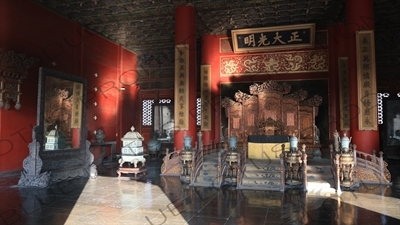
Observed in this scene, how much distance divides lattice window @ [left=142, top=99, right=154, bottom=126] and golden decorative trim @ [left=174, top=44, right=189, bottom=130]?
5.48 m

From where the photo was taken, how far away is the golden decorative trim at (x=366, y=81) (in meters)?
7.33

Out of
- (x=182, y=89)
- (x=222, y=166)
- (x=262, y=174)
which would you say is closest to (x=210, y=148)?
(x=182, y=89)

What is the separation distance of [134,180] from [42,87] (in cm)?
304

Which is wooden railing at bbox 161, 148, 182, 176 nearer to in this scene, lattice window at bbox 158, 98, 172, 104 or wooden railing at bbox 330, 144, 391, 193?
wooden railing at bbox 330, 144, 391, 193

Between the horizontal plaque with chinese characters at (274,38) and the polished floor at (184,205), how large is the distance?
16.4 feet

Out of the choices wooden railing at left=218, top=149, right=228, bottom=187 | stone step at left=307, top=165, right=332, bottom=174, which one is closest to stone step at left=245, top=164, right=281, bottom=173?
wooden railing at left=218, top=149, right=228, bottom=187

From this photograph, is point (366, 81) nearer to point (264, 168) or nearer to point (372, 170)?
point (372, 170)

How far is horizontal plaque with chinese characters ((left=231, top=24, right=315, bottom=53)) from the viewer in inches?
374

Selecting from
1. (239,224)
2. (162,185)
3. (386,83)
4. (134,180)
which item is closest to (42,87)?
(134,180)

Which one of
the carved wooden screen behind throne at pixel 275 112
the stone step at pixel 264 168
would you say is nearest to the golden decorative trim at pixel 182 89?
the stone step at pixel 264 168

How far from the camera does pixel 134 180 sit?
721 cm

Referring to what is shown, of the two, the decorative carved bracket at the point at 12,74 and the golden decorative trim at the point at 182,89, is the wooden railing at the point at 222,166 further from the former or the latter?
the decorative carved bracket at the point at 12,74

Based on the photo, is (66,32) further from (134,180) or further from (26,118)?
(134,180)

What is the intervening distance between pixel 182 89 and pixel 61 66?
3.79 meters
